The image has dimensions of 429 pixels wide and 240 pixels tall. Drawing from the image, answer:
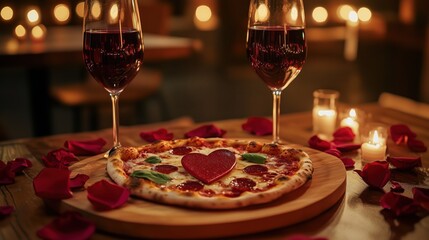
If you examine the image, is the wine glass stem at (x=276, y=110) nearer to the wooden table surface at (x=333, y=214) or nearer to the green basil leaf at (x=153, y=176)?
the wooden table surface at (x=333, y=214)

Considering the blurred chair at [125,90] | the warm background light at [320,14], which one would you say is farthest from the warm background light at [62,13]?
the warm background light at [320,14]

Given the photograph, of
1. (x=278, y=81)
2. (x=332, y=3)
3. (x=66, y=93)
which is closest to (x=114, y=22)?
(x=278, y=81)

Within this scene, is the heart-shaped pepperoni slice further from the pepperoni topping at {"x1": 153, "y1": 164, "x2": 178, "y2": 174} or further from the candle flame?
the candle flame

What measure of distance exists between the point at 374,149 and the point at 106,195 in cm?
57

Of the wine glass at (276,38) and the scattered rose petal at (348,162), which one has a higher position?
the wine glass at (276,38)

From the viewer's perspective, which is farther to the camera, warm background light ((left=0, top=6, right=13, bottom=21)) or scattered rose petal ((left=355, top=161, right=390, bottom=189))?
warm background light ((left=0, top=6, right=13, bottom=21))

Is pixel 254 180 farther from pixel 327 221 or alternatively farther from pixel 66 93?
pixel 66 93

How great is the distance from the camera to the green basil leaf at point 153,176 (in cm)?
87

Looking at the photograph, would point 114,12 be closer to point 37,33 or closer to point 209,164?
point 209,164

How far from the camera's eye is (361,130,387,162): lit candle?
44.3 inches

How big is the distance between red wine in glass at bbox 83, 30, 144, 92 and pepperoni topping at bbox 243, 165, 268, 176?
29cm

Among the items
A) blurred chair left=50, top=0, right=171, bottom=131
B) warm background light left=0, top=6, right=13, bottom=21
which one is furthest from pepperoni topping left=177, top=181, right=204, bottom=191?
warm background light left=0, top=6, right=13, bottom=21

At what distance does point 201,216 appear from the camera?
2.49 ft

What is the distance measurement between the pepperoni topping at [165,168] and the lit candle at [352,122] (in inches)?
21.3
